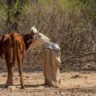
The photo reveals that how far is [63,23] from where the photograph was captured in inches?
840

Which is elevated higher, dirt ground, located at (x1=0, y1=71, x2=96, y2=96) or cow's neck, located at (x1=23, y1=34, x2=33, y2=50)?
cow's neck, located at (x1=23, y1=34, x2=33, y2=50)

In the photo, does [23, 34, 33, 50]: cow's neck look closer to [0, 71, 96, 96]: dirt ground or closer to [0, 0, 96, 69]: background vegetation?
[0, 71, 96, 96]: dirt ground

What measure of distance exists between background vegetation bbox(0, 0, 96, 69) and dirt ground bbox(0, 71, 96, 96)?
3328 mm

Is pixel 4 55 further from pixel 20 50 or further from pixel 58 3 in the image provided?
pixel 58 3

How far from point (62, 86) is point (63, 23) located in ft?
25.1

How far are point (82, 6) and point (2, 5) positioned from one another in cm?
388

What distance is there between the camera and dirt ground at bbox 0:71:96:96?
12820 millimetres

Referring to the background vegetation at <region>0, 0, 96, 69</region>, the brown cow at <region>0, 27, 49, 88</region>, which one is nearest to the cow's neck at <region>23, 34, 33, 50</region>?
the brown cow at <region>0, 27, 49, 88</region>

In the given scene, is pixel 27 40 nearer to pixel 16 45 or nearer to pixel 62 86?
pixel 16 45

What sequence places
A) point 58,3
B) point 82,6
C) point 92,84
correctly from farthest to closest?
1. point 58,3
2. point 82,6
3. point 92,84

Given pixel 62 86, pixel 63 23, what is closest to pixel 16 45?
pixel 62 86

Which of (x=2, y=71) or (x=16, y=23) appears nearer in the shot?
(x=2, y=71)

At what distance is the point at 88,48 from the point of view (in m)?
20.9

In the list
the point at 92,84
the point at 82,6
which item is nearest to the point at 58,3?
the point at 82,6
